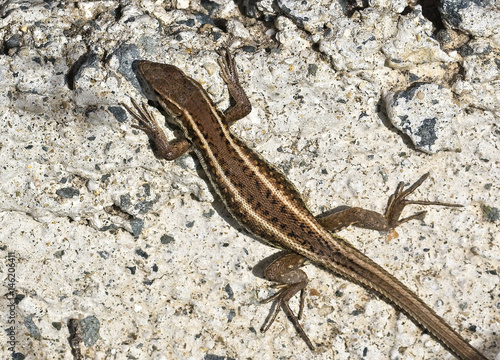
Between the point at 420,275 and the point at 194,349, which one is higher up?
the point at 420,275

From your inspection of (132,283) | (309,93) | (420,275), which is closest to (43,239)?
(132,283)

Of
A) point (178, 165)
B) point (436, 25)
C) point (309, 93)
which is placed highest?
point (436, 25)

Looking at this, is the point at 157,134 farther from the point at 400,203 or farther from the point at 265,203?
the point at 400,203

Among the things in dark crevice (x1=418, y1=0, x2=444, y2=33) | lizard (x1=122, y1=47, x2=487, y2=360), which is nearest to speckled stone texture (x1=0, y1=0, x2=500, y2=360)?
dark crevice (x1=418, y1=0, x2=444, y2=33)

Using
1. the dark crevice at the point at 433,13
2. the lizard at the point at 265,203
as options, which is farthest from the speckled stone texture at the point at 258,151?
the lizard at the point at 265,203

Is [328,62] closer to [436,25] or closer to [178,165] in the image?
[436,25]

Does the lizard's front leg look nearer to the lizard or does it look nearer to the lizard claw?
the lizard

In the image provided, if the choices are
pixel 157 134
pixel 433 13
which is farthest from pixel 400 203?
pixel 157 134
